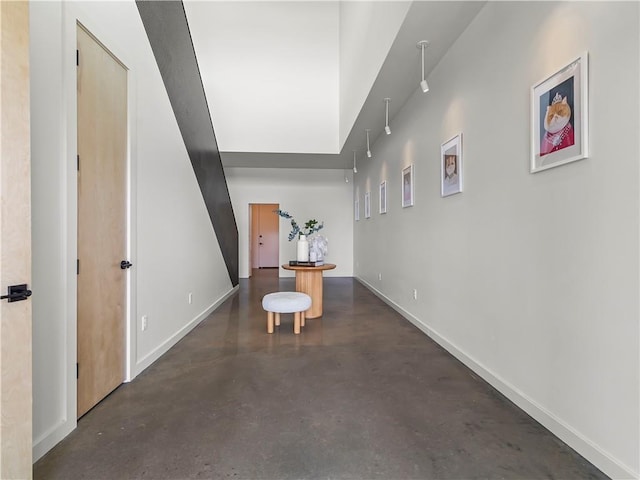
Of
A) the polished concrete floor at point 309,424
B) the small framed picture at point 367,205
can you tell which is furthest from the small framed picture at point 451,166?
the small framed picture at point 367,205

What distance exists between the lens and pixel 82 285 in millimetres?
2039

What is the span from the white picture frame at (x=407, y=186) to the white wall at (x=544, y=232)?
652 millimetres

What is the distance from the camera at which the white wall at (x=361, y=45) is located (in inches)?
117

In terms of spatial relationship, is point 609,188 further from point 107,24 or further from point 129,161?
point 107,24

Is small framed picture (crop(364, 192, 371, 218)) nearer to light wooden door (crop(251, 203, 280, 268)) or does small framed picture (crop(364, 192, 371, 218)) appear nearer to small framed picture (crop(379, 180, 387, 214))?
small framed picture (crop(379, 180, 387, 214))

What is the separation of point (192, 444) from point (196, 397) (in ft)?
1.88

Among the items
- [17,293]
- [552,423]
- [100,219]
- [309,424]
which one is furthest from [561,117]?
[100,219]

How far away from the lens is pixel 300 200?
351 inches

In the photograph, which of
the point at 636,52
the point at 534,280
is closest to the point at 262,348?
the point at 534,280

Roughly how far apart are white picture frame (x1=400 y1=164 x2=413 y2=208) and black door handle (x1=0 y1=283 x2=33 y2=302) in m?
3.84

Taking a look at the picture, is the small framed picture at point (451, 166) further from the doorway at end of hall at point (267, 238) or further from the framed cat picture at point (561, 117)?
the doorway at end of hall at point (267, 238)

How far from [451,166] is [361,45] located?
2.36m

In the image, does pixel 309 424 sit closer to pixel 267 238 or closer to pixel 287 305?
pixel 287 305

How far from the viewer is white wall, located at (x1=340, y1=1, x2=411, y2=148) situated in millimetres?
2977
